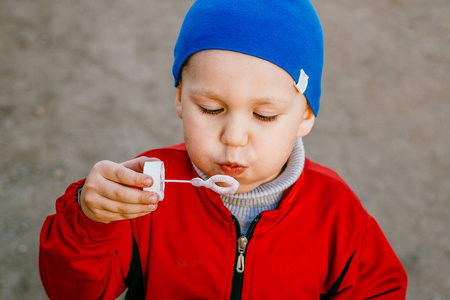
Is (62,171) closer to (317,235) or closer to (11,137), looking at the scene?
(11,137)

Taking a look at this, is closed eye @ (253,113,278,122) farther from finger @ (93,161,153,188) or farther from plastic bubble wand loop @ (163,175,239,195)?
finger @ (93,161,153,188)

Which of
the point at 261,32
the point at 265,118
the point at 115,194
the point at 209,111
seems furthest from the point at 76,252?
the point at 261,32

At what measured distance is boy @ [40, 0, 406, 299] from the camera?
128cm

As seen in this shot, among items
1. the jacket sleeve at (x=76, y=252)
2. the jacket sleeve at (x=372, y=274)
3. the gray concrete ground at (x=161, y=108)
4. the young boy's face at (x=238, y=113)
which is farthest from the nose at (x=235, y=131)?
the gray concrete ground at (x=161, y=108)

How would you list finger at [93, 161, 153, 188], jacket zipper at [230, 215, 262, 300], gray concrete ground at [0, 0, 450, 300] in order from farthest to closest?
gray concrete ground at [0, 0, 450, 300], jacket zipper at [230, 215, 262, 300], finger at [93, 161, 153, 188]

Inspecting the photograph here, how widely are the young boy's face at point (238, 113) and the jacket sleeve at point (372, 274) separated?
491 mm

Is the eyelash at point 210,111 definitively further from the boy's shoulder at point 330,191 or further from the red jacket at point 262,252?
the boy's shoulder at point 330,191

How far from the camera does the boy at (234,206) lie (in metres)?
1.28

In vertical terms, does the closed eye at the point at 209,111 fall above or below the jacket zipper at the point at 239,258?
above

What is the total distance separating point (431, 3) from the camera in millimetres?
4801

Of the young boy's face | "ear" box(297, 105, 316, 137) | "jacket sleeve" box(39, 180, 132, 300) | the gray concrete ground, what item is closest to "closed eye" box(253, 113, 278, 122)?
the young boy's face

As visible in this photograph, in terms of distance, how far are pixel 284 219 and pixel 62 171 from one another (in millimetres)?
1982

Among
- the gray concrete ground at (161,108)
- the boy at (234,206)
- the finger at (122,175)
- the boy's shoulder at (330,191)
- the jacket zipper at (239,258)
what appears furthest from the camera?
the gray concrete ground at (161,108)

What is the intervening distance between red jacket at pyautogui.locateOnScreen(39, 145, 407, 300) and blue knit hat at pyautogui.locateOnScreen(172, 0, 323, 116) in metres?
0.47
